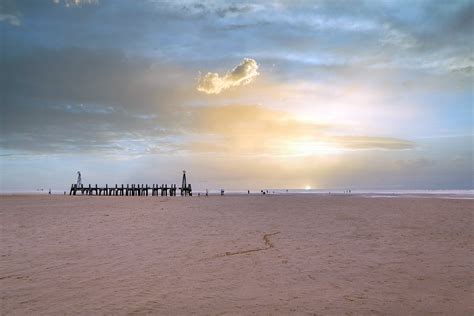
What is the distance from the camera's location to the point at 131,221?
21.4m

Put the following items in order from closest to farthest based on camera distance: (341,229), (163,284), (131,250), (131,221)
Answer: (163,284), (131,250), (341,229), (131,221)

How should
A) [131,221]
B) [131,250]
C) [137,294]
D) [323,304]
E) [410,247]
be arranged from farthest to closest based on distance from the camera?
[131,221] → [410,247] → [131,250] → [137,294] → [323,304]

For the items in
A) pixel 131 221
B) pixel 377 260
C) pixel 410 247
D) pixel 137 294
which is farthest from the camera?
pixel 131 221

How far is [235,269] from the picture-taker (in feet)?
35.8

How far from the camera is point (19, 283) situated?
9414mm

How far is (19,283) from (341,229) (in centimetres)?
1423

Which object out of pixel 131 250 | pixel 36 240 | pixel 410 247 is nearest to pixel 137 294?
pixel 131 250

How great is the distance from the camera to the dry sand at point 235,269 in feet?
26.1

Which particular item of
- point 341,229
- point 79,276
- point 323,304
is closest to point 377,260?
point 323,304

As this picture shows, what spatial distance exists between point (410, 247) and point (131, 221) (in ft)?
47.6

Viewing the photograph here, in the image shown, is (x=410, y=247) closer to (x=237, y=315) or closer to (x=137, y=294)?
(x=237, y=315)

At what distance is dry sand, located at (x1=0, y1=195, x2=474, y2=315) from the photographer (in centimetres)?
797

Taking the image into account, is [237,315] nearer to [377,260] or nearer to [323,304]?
[323,304]

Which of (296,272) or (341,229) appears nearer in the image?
(296,272)
